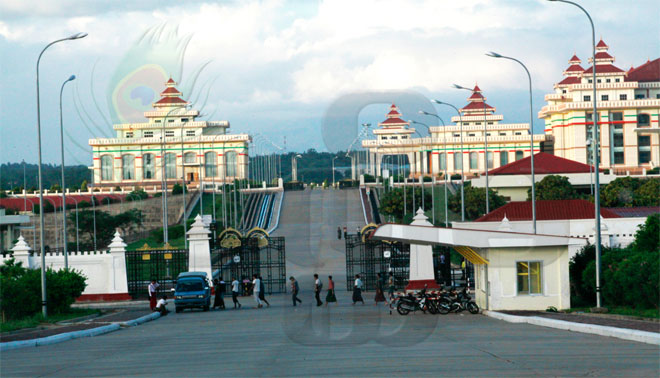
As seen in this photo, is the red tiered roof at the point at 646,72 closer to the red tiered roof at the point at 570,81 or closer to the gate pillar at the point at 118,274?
the red tiered roof at the point at 570,81

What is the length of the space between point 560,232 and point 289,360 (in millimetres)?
30079

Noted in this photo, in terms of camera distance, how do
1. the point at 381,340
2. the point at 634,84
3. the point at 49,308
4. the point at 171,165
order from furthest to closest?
the point at 171,165 < the point at 634,84 < the point at 49,308 < the point at 381,340

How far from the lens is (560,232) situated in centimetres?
4231

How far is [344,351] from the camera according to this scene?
1605cm

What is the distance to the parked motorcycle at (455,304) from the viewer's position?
26469 millimetres

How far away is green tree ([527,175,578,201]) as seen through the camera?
66.9 meters

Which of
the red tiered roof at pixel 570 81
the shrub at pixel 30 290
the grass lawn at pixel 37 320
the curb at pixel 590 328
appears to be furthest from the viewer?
the red tiered roof at pixel 570 81

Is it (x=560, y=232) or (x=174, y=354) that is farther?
(x=560, y=232)

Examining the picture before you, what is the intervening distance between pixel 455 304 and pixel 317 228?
44.7 metres

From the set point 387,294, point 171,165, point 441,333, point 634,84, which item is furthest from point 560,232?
point 171,165

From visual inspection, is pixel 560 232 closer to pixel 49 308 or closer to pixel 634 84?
pixel 49 308

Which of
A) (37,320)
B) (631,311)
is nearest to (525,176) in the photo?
→ (631,311)

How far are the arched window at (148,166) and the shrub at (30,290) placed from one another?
88937 millimetres

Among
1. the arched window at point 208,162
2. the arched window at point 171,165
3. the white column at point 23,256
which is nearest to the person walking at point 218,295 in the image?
the white column at point 23,256
